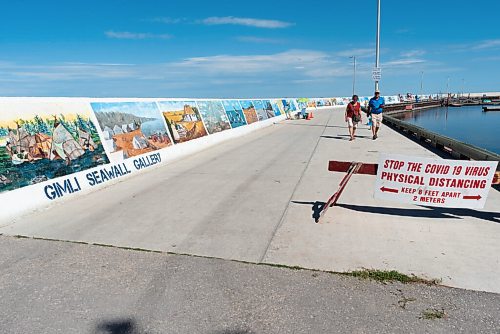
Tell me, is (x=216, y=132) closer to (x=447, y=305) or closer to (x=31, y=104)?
(x=31, y=104)

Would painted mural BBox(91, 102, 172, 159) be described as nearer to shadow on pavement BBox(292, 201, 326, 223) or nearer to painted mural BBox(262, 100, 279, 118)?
shadow on pavement BBox(292, 201, 326, 223)

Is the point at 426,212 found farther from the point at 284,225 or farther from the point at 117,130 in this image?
the point at 117,130

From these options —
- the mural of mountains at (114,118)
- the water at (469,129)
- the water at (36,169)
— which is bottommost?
the water at (469,129)

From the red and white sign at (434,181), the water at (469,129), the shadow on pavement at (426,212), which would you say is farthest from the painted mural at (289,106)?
the red and white sign at (434,181)

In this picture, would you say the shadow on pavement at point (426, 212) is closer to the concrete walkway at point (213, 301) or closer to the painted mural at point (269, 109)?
the concrete walkway at point (213, 301)

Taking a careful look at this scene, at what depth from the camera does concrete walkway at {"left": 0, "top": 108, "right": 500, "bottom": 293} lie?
13.9 feet

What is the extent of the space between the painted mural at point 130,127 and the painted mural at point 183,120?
0.59 metres

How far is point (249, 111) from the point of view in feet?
78.9

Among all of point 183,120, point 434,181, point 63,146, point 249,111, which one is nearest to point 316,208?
point 434,181

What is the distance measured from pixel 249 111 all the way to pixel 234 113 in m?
3.33

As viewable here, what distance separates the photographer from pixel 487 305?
3.30 meters

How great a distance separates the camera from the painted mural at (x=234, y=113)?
785 inches

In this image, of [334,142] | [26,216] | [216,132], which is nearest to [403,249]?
[26,216]

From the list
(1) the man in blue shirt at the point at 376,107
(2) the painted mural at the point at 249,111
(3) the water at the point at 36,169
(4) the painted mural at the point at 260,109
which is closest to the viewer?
(3) the water at the point at 36,169
